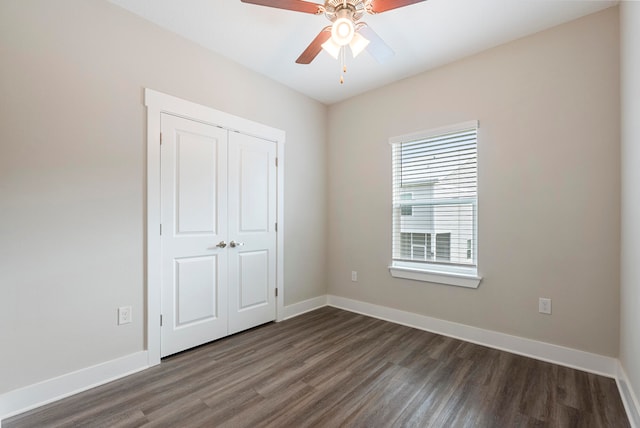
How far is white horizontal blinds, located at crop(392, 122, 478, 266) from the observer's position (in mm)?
2918

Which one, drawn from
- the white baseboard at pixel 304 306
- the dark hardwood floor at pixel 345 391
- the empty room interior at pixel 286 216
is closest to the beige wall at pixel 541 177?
the empty room interior at pixel 286 216

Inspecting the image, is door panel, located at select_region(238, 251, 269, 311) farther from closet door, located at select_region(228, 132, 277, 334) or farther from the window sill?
the window sill

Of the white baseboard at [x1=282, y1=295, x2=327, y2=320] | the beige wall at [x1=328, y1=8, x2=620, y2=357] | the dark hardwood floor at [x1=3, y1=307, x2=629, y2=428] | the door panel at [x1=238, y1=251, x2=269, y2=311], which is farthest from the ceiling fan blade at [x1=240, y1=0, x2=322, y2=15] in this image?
the white baseboard at [x1=282, y1=295, x2=327, y2=320]

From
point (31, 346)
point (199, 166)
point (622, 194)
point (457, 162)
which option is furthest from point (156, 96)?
point (622, 194)

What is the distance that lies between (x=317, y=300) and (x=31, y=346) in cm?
275

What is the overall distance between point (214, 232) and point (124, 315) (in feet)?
3.15

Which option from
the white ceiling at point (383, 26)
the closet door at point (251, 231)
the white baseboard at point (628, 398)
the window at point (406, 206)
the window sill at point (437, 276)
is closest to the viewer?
the white baseboard at point (628, 398)

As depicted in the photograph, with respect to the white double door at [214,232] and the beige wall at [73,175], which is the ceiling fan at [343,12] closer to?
the beige wall at [73,175]

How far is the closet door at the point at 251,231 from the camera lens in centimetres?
299

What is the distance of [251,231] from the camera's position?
125 inches

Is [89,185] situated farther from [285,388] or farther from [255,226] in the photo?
[285,388]

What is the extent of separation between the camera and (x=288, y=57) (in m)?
2.89

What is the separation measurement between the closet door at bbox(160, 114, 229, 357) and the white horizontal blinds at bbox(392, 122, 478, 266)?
1.95 m

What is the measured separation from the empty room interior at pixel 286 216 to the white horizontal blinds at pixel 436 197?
0.02m
